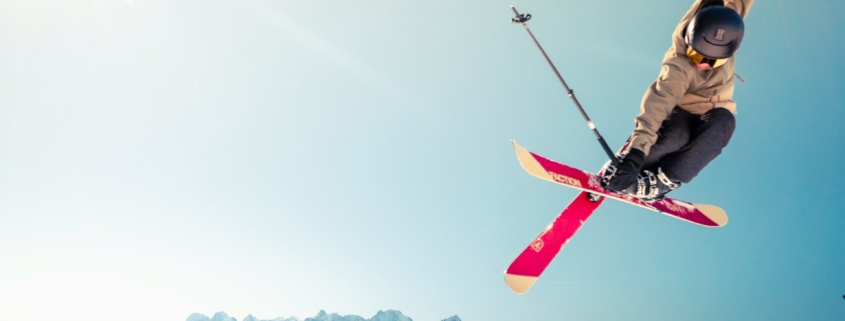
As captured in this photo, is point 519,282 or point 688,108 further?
point 519,282

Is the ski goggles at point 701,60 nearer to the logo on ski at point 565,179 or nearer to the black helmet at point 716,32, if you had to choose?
the black helmet at point 716,32

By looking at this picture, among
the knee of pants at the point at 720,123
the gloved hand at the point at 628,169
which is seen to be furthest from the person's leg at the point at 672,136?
the gloved hand at the point at 628,169

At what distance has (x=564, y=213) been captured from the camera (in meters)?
7.88

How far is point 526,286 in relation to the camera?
24.1ft

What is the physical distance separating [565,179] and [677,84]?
6.78ft

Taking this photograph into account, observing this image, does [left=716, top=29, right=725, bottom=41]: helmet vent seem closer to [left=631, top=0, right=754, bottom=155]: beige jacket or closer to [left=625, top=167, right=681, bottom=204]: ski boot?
[left=631, top=0, right=754, bottom=155]: beige jacket

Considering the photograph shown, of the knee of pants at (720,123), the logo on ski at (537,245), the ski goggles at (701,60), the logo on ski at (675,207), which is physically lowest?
the logo on ski at (537,245)

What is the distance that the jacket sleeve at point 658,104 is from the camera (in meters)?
5.17

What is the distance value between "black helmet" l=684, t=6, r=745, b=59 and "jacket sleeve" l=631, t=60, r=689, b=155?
14.2 inches

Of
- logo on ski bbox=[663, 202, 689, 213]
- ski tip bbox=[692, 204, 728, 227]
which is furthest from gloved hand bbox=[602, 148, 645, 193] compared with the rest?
ski tip bbox=[692, 204, 728, 227]

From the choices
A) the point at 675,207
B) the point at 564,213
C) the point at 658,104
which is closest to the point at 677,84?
the point at 658,104

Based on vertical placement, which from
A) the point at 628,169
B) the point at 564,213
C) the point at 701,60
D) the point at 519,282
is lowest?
the point at 519,282

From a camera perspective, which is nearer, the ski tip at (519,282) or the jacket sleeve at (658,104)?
the jacket sleeve at (658,104)

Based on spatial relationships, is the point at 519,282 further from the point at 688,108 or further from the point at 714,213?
the point at 714,213
